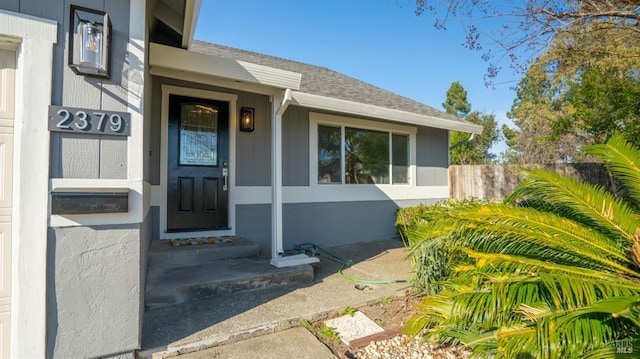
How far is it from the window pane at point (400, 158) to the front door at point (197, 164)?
3.62 meters

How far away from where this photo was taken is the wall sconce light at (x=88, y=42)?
6.61ft

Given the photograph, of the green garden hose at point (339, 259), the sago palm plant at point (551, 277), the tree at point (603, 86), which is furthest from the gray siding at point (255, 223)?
the tree at point (603, 86)

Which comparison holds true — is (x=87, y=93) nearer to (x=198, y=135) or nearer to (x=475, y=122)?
(x=198, y=135)

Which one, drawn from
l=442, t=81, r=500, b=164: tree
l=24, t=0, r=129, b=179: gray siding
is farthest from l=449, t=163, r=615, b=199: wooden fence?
l=442, t=81, r=500, b=164: tree

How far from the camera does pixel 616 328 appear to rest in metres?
1.56

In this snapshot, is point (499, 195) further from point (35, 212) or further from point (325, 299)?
point (35, 212)

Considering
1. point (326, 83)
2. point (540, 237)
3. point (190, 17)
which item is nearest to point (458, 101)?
point (326, 83)

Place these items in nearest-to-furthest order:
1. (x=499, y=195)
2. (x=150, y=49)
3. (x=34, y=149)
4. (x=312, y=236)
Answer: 1. (x=34, y=149)
2. (x=150, y=49)
3. (x=312, y=236)
4. (x=499, y=195)

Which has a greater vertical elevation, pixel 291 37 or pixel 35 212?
pixel 291 37

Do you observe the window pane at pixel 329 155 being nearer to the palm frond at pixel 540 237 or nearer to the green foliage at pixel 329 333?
the green foliage at pixel 329 333

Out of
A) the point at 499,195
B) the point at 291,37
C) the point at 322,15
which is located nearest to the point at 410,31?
the point at 322,15

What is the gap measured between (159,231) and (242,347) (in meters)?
2.57

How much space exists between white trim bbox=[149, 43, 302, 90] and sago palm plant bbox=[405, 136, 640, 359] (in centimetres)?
248

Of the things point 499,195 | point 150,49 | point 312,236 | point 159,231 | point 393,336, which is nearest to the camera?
point 393,336
